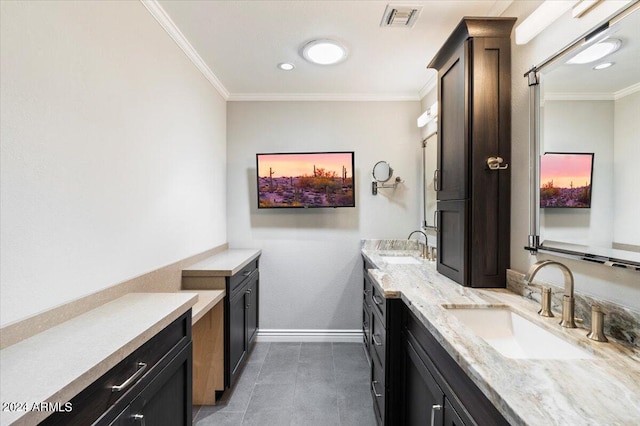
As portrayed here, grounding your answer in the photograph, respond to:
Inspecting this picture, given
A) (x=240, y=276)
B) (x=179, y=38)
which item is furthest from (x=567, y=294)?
(x=179, y=38)

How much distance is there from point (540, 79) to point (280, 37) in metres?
Result: 1.67

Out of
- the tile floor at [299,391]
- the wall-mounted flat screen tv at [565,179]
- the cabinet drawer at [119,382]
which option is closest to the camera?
the cabinet drawer at [119,382]

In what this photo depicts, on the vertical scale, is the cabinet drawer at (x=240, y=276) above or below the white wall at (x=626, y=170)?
below

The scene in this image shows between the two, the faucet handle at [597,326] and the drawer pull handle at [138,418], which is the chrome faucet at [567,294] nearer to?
the faucet handle at [597,326]

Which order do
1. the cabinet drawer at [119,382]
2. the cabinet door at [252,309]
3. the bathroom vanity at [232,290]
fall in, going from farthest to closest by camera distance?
the cabinet door at [252,309] < the bathroom vanity at [232,290] < the cabinet drawer at [119,382]

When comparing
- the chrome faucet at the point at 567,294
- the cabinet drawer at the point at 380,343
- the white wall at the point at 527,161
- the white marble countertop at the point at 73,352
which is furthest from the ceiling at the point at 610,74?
the white marble countertop at the point at 73,352

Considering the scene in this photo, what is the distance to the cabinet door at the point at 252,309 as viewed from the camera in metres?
2.71

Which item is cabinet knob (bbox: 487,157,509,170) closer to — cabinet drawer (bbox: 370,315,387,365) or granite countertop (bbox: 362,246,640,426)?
granite countertop (bbox: 362,246,640,426)

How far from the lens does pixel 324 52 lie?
2.30m

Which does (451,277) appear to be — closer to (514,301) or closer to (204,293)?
(514,301)

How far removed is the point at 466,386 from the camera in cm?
91

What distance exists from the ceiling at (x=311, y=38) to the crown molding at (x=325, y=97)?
0.15ft

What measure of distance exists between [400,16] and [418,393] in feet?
7.18

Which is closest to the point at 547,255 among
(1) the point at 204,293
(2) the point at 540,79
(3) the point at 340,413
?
(2) the point at 540,79
